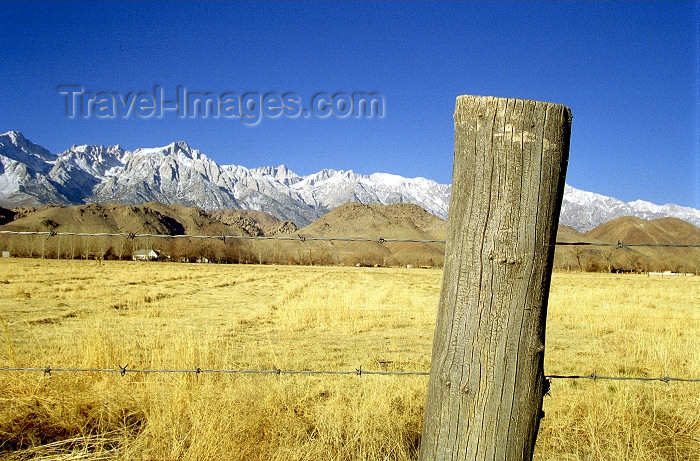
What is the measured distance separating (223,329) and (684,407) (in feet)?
29.7

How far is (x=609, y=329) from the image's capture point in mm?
12023

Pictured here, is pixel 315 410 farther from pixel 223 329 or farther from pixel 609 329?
pixel 609 329

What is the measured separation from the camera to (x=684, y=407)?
4.01 m

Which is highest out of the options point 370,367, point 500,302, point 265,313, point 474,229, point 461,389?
point 474,229

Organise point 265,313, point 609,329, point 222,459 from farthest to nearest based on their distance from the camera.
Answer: point 265,313 < point 609,329 < point 222,459

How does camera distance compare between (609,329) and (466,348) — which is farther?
(609,329)

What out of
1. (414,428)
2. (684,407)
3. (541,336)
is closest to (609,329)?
(684,407)

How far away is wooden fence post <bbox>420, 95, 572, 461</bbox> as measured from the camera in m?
2.03

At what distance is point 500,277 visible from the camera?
202 centimetres

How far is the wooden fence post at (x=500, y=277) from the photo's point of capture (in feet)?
6.64

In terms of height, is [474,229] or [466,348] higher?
[474,229]

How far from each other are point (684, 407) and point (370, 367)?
3.82 meters

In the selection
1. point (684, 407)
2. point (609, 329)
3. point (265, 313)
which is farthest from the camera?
point (265, 313)

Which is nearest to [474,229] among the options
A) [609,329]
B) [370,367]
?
[370,367]
